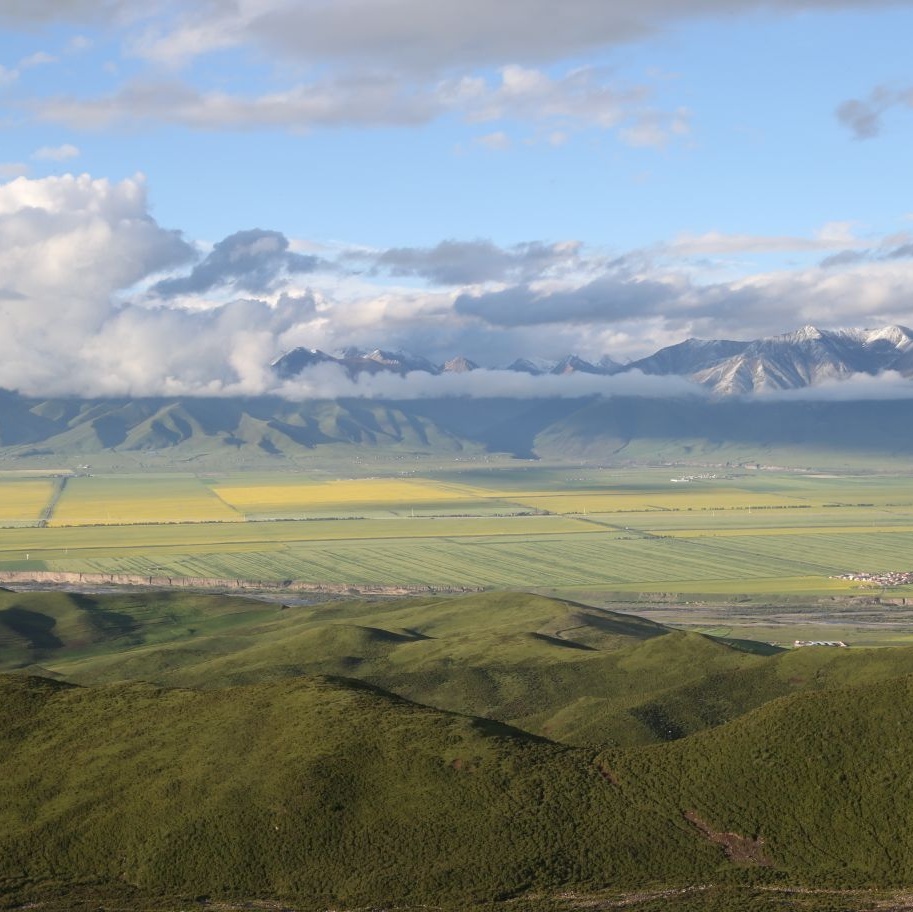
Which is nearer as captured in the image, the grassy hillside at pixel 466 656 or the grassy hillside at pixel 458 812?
the grassy hillside at pixel 458 812

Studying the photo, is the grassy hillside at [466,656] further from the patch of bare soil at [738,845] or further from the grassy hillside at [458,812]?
the patch of bare soil at [738,845]

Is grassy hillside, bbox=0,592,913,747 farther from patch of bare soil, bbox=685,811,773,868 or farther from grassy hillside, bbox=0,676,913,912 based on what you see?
patch of bare soil, bbox=685,811,773,868

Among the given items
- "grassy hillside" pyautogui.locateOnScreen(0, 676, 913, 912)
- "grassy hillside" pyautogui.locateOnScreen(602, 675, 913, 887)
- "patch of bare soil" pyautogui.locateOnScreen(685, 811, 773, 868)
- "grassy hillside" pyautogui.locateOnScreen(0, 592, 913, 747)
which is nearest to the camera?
"grassy hillside" pyautogui.locateOnScreen(0, 676, 913, 912)

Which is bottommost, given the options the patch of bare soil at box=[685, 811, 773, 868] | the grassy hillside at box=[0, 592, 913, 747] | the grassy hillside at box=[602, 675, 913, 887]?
the grassy hillside at box=[0, 592, 913, 747]

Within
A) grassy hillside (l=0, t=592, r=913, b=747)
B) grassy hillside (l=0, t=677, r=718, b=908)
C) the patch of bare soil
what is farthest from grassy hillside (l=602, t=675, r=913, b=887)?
grassy hillside (l=0, t=592, r=913, b=747)

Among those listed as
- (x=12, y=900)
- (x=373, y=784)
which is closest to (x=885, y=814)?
(x=373, y=784)

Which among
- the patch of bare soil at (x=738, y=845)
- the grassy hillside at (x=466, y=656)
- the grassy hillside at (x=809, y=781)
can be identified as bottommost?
the grassy hillside at (x=466, y=656)

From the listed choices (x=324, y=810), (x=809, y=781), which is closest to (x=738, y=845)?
(x=809, y=781)

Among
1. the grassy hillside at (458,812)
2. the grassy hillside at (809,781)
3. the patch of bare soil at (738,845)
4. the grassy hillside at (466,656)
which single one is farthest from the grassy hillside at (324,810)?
the grassy hillside at (466,656)
